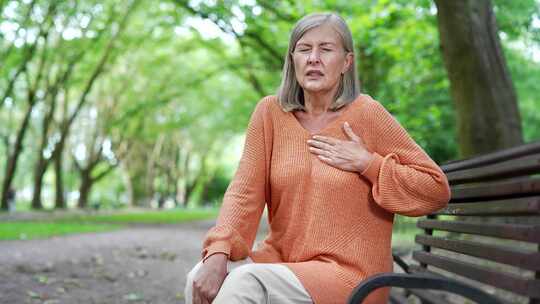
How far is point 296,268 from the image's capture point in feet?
7.68

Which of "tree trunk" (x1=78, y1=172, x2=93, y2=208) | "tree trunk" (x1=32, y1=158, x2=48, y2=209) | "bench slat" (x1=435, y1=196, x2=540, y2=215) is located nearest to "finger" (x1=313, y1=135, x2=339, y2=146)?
"bench slat" (x1=435, y1=196, x2=540, y2=215)

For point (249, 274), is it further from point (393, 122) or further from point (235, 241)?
point (393, 122)

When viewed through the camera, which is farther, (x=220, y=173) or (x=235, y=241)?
(x=220, y=173)

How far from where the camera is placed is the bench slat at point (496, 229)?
218cm

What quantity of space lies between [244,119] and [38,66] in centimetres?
836

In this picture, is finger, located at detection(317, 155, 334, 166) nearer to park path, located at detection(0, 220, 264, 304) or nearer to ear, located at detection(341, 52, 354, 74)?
ear, located at detection(341, 52, 354, 74)

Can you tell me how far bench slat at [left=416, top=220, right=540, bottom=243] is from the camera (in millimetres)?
2184

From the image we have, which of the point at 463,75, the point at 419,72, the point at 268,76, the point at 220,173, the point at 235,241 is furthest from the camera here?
the point at 220,173

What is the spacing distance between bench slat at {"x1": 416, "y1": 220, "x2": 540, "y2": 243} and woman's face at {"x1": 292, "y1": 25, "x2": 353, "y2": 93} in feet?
2.80

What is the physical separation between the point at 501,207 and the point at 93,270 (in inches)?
281

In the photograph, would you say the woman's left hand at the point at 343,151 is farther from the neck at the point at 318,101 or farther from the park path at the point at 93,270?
the park path at the point at 93,270

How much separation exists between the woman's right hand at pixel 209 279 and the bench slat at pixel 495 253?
1.00 meters

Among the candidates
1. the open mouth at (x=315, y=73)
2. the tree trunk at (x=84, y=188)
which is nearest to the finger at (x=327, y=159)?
the open mouth at (x=315, y=73)

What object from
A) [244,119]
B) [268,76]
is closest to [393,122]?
[268,76]
